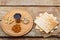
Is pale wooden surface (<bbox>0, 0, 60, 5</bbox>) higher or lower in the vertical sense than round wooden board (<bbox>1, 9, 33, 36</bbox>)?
higher

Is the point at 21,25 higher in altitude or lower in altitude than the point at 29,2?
lower

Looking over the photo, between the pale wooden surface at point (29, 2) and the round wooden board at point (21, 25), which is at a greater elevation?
the pale wooden surface at point (29, 2)

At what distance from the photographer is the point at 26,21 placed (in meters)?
1.72

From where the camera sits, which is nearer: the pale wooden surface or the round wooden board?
the round wooden board

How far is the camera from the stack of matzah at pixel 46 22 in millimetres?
1692

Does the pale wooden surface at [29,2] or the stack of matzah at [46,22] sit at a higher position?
the pale wooden surface at [29,2]

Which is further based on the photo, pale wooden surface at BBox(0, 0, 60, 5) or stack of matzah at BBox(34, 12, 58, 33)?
pale wooden surface at BBox(0, 0, 60, 5)

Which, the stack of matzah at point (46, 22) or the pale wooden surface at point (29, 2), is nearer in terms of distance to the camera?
the stack of matzah at point (46, 22)

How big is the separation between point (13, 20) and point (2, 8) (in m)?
0.18

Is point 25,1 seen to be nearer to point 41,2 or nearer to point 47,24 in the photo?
point 41,2

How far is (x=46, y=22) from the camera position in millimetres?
1714

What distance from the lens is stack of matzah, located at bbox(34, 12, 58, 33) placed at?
1.69 meters

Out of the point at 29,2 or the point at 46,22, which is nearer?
the point at 46,22

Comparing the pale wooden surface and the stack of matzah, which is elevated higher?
the pale wooden surface
